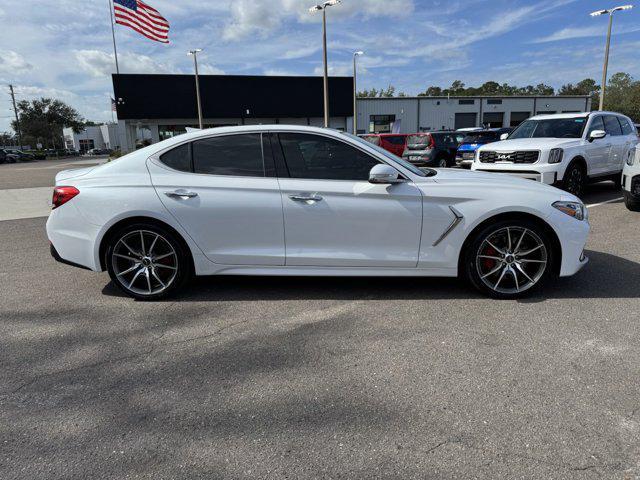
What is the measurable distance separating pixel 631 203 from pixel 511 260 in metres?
5.30

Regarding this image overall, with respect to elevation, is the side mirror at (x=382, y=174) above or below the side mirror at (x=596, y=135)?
below

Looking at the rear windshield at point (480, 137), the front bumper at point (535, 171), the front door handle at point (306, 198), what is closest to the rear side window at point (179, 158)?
the front door handle at point (306, 198)

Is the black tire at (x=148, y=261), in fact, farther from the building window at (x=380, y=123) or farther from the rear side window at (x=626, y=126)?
the building window at (x=380, y=123)

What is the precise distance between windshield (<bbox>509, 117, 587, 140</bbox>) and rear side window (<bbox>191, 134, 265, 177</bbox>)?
25.8 feet

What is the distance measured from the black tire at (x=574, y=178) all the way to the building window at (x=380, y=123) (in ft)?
146

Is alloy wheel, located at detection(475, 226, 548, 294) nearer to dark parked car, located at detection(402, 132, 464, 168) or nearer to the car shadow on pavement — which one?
the car shadow on pavement

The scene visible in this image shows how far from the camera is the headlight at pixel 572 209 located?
411cm

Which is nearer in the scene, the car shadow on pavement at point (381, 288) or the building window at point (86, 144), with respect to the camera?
the car shadow on pavement at point (381, 288)

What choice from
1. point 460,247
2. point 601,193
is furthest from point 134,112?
point 460,247

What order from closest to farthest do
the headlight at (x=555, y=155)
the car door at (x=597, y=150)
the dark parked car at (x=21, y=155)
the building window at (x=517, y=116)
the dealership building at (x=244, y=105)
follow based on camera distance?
the headlight at (x=555, y=155) < the car door at (x=597, y=150) < the dealership building at (x=244, y=105) < the dark parked car at (x=21, y=155) < the building window at (x=517, y=116)

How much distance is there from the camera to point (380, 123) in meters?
53.3

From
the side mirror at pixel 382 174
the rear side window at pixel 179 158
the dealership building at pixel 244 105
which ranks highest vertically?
the dealership building at pixel 244 105

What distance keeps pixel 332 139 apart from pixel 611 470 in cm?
311

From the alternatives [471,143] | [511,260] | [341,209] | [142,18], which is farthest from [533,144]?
[142,18]
